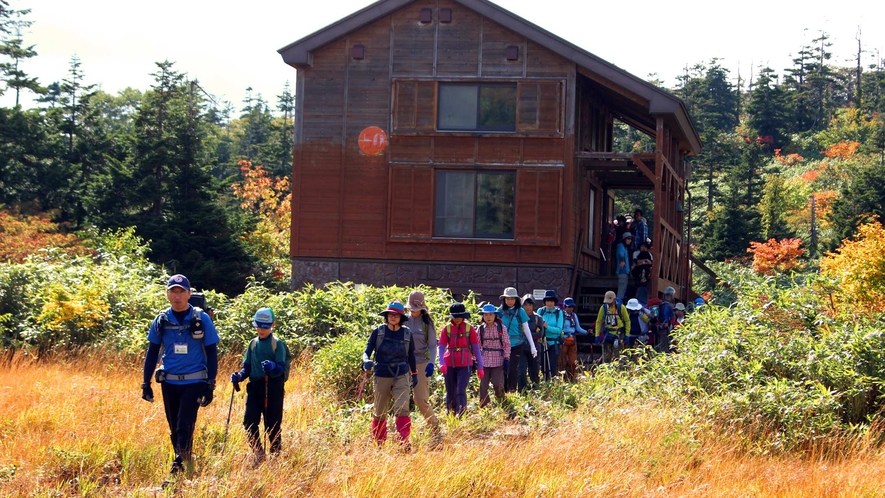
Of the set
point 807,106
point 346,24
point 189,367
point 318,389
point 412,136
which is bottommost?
point 318,389

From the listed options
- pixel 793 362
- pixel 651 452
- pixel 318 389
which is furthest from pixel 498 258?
pixel 651 452

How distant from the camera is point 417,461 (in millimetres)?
9258

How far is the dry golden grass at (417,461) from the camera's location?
8609mm

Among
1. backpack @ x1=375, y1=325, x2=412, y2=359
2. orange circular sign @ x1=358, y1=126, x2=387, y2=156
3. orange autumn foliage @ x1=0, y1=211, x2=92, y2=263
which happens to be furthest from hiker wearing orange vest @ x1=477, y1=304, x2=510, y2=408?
orange autumn foliage @ x1=0, y1=211, x2=92, y2=263

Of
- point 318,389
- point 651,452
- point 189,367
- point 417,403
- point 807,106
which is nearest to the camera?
point 189,367

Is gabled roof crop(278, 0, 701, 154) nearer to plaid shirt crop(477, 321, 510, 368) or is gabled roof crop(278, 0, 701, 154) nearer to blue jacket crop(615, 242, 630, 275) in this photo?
blue jacket crop(615, 242, 630, 275)

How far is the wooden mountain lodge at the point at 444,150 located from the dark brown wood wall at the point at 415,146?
0.08 feet

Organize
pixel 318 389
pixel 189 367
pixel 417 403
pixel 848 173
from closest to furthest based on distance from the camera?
pixel 189 367
pixel 417 403
pixel 318 389
pixel 848 173

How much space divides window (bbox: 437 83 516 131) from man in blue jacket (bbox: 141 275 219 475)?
13363 millimetres

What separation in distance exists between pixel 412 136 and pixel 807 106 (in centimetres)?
7208

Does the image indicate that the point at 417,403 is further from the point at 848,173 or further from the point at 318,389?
the point at 848,173

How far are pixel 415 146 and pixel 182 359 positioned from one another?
1325 centimetres

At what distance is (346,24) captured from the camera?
21781mm

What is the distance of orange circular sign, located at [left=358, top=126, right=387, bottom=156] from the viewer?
21844 millimetres
